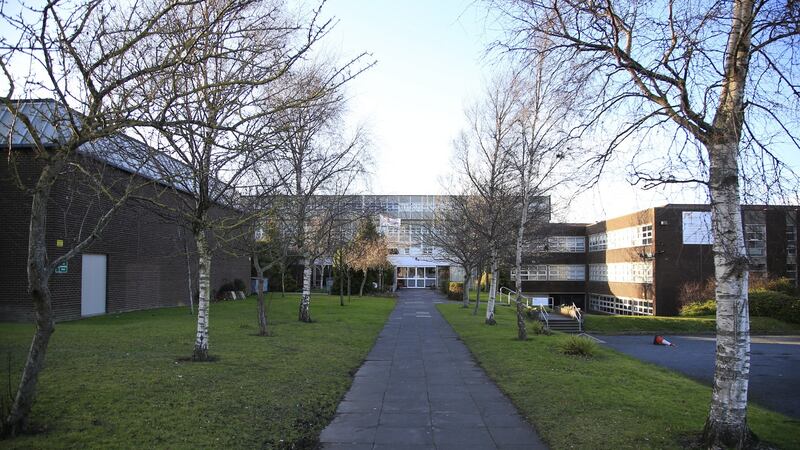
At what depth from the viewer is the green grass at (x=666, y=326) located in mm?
30859

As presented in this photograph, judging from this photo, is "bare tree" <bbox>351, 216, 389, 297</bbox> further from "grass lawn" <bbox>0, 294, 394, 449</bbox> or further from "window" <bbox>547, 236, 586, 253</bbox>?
"grass lawn" <bbox>0, 294, 394, 449</bbox>

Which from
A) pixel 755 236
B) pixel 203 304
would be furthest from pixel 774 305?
pixel 203 304

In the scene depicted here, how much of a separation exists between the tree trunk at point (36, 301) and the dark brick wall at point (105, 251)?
536 centimetres

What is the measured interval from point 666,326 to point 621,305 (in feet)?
52.0

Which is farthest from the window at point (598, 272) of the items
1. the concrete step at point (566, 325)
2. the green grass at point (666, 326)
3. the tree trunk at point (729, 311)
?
the tree trunk at point (729, 311)

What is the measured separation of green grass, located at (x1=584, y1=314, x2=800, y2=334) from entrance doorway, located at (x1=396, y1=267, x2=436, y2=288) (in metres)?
43.4

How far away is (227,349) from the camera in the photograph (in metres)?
12.5

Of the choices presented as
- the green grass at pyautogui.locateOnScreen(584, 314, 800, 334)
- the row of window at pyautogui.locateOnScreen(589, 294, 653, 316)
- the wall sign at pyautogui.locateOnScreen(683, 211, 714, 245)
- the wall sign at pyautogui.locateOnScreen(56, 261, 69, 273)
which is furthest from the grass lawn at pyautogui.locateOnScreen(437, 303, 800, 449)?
the row of window at pyautogui.locateOnScreen(589, 294, 653, 316)

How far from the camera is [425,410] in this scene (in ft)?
26.2

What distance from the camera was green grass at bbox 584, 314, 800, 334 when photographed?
3086 centimetres

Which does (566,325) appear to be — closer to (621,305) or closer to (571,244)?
(621,305)

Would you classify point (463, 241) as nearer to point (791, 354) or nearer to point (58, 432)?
point (791, 354)

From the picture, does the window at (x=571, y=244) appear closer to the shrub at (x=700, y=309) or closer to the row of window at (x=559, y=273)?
the row of window at (x=559, y=273)

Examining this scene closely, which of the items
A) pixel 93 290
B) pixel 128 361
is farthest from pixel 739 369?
pixel 93 290
